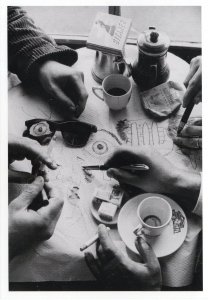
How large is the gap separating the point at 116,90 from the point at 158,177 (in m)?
0.28

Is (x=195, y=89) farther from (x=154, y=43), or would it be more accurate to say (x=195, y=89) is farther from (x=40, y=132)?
(x=40, y=132)

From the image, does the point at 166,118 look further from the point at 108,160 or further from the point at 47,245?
the point at 47,245

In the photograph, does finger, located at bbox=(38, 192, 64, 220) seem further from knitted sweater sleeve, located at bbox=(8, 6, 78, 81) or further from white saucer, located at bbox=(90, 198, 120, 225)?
knitted sweater sleeve, located at bbox=(8, 6, 78, 81)

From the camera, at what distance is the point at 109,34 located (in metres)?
0.98

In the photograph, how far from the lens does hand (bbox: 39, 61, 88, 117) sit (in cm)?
96

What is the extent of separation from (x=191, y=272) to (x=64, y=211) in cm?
31

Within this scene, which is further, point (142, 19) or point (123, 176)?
point (142, 19)

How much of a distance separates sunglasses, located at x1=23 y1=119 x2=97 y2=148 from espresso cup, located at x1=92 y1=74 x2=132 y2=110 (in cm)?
8

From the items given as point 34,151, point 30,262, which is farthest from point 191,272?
point 34,151

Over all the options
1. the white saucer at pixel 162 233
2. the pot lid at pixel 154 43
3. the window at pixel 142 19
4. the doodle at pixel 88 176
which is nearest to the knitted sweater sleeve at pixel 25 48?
the pot lid at pixel 154 43

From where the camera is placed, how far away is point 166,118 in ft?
3.13

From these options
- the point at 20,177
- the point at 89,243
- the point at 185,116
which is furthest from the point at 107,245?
the point at 185,116

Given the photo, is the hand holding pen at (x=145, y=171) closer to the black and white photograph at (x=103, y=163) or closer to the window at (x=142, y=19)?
the black and white photograph at (x=103, y=163)

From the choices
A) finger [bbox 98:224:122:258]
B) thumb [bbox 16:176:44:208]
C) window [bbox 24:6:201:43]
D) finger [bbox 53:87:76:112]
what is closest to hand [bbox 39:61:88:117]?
finger [bbox 53:87:76:112]
